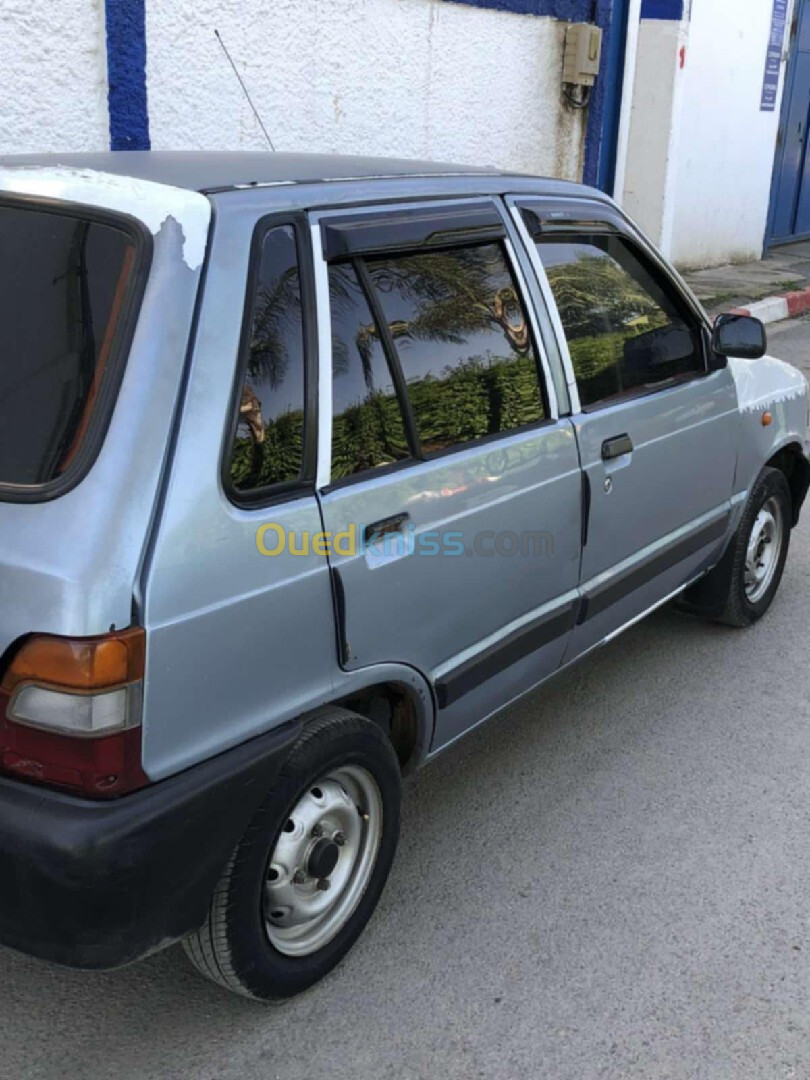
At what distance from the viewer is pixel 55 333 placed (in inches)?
91.0

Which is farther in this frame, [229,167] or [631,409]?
Answer: [631,409]

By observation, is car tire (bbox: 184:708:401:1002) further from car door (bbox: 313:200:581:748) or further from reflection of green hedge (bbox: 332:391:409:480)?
reflection of green hedge (bbox: 332:391:409:480)

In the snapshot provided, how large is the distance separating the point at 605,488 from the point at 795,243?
15.1 metres

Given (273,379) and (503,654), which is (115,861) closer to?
(273,379)

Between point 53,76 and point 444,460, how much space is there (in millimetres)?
4055

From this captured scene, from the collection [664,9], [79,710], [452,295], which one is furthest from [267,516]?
[664,9]

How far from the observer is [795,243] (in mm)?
17078

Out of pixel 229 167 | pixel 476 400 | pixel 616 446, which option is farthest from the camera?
pixel 616 446

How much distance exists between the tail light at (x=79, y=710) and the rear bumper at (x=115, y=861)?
1.8 inches

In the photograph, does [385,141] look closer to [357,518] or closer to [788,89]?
[357,518]

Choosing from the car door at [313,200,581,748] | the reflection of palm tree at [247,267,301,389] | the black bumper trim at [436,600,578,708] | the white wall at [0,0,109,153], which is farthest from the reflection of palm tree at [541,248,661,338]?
the white wall at [0,0,109,153]

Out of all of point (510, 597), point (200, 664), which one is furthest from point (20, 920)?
point (510, 597)

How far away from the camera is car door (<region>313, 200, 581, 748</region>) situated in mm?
2635

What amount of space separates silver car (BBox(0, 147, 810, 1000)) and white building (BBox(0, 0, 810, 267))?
334cm
